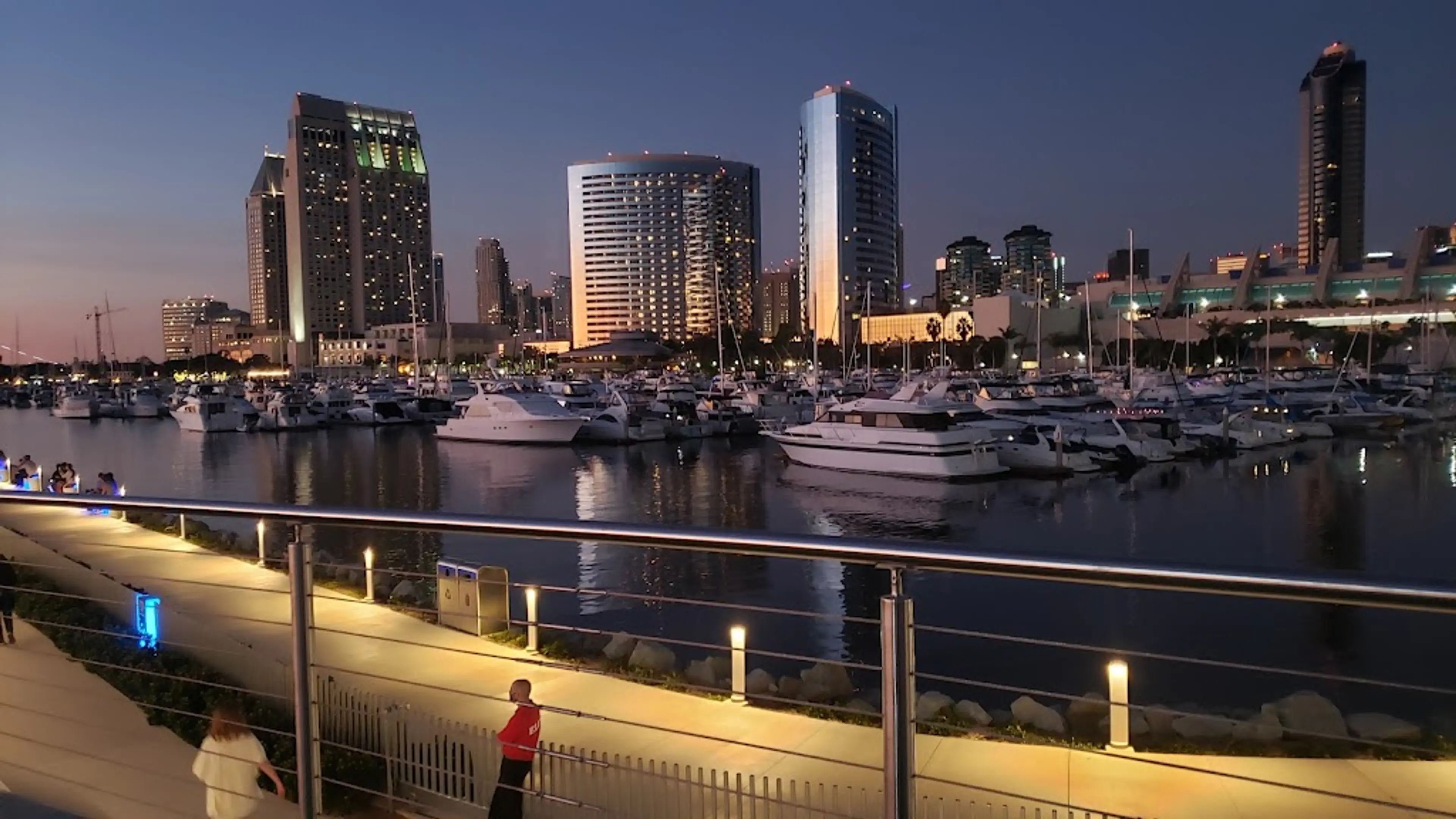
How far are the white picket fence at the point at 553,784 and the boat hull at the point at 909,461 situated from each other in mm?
25496

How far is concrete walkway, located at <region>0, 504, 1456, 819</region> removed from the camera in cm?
548

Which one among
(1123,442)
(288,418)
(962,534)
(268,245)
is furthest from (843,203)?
(962,534)

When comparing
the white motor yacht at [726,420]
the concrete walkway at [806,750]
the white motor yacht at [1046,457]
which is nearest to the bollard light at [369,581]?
the concrete walkway at [806,750]

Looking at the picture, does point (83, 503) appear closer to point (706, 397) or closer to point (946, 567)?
point (946, 567)

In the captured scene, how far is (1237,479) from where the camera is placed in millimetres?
30297

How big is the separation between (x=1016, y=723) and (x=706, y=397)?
4843 cm

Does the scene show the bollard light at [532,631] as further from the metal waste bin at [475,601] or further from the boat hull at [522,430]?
the boat hull at [522,430]

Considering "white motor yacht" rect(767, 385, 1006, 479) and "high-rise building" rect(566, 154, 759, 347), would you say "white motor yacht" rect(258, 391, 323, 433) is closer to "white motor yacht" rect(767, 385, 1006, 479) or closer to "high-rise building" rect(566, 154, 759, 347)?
"white motor yacht" rect(767, 385, 1006, 479)

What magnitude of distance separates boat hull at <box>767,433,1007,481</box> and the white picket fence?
83.6 ft

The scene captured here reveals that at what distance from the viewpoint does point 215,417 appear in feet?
184

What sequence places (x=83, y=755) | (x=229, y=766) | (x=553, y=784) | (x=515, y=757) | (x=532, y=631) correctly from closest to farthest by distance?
1. (x=229, y=766)
2. (x=515, y=757)
3. (x=83, y=755)
4. (x=553, y=784)
5. (x=532, y=631)

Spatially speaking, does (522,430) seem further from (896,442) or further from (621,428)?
(896,442)

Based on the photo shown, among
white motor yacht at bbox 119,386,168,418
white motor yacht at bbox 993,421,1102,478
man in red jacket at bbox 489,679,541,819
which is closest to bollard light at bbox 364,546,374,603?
man in red jacket at bbox 489,679,541,819

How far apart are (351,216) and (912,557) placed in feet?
583
